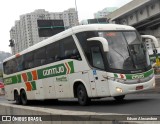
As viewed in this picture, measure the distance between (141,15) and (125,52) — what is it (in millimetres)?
42406

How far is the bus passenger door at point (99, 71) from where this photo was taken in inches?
522

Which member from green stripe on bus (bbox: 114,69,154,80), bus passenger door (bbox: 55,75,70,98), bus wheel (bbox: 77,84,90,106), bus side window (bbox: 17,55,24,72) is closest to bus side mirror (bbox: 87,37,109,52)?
green stripe on bus (bbox: 114,69,154,80)

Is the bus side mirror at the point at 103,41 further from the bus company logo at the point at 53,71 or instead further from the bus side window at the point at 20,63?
the bus side window at the point at 20,63

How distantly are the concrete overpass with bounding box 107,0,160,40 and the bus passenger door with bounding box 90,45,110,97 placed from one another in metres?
37.4

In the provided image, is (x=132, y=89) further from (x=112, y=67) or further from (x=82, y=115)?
(x=82, y=115)

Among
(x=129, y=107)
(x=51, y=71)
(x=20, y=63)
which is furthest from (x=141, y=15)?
(x=129, y=107)

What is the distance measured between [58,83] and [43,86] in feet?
5.95

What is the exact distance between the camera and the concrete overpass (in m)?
51.4

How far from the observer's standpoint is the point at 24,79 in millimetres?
20344

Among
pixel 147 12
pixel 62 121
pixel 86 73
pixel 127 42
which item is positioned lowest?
pixel 62 121

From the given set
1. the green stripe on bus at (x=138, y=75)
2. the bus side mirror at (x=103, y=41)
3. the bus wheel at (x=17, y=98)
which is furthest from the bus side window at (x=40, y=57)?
the green stripe on bus at (x=138, y=75)

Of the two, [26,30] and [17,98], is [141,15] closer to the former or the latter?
[26,30]

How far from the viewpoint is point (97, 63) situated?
13.5 meters

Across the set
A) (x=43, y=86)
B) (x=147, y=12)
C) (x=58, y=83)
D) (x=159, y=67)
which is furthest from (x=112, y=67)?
(x=147, y=12)
